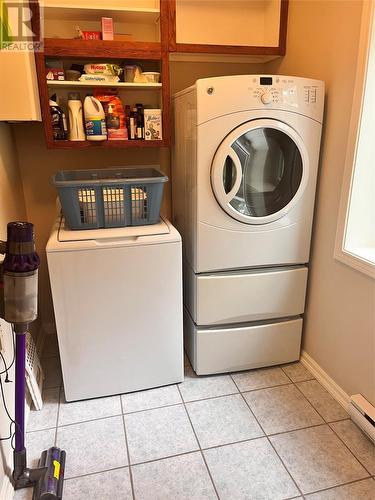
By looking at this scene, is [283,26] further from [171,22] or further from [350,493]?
[350,493]

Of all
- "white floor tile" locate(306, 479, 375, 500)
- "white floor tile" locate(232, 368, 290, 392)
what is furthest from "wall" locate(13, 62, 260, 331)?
"white floor tile" locate(306, 479, 375, 500)

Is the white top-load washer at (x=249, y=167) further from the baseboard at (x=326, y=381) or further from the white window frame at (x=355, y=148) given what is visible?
the baseboard at (x=326, y=381)

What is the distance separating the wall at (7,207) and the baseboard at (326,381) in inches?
61.3

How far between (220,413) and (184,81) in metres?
1.93

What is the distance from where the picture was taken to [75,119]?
6.29 feet

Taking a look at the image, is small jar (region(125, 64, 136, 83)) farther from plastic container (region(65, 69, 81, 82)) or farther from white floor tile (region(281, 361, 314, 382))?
white floor tile (region(281, 361, 314, 382))

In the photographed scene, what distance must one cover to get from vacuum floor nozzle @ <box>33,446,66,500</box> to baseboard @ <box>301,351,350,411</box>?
136 centimetres

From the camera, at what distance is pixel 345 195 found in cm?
172

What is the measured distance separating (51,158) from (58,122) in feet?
1.17

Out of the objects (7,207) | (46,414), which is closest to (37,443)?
(46,414)

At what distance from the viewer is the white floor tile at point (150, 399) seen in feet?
6.18

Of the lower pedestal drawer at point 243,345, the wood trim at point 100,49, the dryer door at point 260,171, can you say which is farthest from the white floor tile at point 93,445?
the wood trim at point 100,49

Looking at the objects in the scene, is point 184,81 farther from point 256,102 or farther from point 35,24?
point 35,24

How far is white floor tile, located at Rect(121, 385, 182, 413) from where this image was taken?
188 cm
